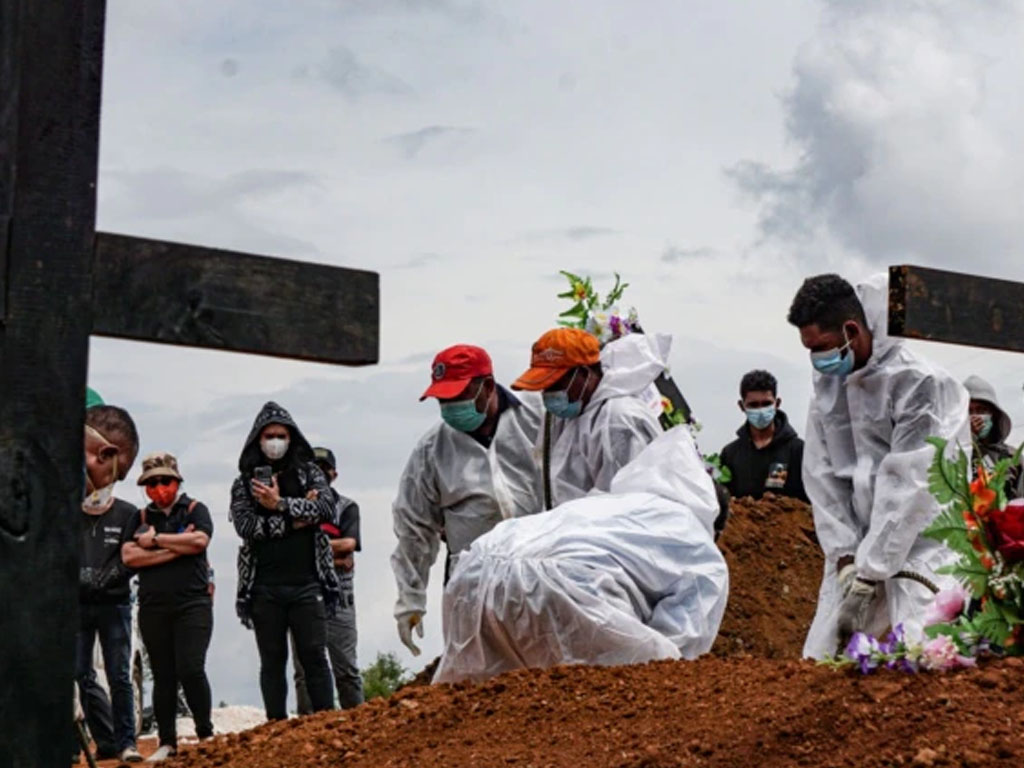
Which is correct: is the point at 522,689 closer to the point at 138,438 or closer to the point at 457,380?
the point at 457,380

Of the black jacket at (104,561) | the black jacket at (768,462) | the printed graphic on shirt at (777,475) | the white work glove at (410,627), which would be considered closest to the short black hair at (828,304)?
the white work glove at (410,627)

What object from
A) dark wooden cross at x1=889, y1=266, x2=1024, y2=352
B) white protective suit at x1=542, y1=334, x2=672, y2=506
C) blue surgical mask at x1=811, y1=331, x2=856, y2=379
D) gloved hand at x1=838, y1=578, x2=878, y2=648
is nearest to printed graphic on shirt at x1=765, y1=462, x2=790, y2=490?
white protective suit at x1=542, y1=334, x2=672, y2=506

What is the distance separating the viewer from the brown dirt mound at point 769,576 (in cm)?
1451

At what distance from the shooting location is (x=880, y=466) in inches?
321

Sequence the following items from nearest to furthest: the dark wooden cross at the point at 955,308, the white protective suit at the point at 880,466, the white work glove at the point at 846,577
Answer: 1. the dark wooden cross at the point at 955,308
2. the white protective suit at the point at 880,466
3. the white work glove at the point at 846,577

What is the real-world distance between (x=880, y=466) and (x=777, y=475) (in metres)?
5.78

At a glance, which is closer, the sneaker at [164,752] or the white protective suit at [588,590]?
the white protective suit at [588,590]

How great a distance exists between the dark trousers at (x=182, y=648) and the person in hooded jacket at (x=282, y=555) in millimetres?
255

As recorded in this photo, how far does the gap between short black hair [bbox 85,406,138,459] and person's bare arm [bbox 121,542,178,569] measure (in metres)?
0.53

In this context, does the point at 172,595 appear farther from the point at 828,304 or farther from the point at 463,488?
the point at 828,304

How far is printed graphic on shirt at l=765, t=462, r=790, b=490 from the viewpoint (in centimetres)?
1382

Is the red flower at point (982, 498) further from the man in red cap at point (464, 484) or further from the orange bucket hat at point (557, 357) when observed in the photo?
the man in red cap at point (464, 484)

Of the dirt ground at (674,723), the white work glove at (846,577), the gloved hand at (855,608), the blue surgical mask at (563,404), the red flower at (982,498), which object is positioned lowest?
the dirt ground at (674,723)

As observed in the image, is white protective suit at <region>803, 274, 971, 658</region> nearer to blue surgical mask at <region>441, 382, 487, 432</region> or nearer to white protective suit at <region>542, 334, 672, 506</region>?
white protective suit at <region>542, 334, 672, 506</region>
